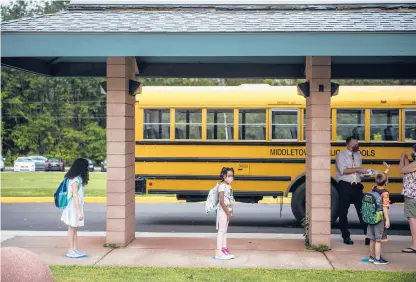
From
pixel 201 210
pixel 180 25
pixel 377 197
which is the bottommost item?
pixel 201 210

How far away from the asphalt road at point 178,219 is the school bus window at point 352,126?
200 cm

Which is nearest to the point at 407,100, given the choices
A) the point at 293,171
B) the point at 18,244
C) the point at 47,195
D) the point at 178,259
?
the point at 293,171

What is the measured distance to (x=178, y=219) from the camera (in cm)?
1395

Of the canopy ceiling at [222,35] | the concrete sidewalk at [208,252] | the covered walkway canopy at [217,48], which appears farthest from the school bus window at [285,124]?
the concrete sidewalk at [208,252]

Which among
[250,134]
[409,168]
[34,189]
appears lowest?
[34,189]

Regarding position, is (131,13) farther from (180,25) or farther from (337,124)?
(337,124)

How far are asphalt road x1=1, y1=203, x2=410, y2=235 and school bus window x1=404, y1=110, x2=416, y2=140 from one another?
2.03 meters

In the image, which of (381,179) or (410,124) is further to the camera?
(410,124)

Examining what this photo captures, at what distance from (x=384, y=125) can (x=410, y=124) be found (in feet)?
1.77

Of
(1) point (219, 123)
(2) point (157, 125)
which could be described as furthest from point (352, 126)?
(2) point (157, 125)

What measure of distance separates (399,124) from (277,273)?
6.01 m

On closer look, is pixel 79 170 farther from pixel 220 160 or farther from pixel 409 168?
pixel 409 168

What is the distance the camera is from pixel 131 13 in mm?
10383

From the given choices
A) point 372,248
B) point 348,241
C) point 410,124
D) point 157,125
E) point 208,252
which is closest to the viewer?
point 372,248
